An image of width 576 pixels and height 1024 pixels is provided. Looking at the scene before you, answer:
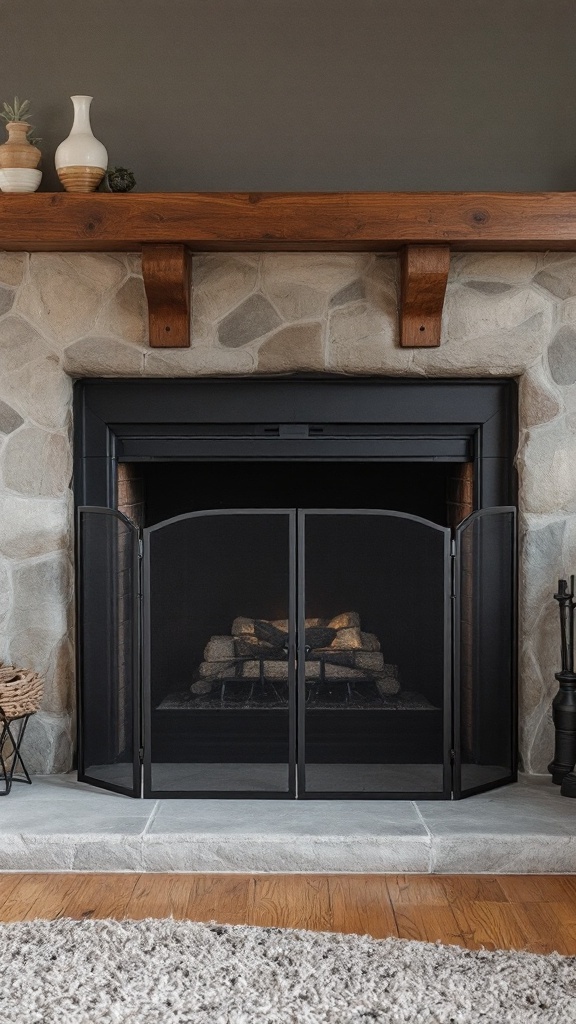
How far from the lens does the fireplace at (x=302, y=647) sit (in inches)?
113

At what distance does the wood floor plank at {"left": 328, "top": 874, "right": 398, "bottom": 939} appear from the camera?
2.28 m

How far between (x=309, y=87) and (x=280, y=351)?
2.57 feet

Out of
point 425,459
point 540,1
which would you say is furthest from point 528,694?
point 540,1

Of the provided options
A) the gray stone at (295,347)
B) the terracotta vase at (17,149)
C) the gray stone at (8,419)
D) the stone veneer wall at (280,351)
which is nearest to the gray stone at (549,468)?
the stone veneer wall at (280,351)

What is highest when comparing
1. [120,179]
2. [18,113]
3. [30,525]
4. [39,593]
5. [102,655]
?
[18,113]

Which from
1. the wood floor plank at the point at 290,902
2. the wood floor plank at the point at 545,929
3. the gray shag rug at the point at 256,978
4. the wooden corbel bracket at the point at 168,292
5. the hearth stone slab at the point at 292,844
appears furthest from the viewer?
the wooden corbel bracket at the point at 168,292

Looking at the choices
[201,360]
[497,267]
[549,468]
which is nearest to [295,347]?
[201,360]

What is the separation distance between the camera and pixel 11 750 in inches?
120

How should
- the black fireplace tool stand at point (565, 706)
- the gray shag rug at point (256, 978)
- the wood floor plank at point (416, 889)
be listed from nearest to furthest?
the gray shag rug at point (256, 978), the wood floor plank at point (416, 889), the black fireplace tool stand at point (565, 706)

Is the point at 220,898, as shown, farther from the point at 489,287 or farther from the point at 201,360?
the point at 489,287

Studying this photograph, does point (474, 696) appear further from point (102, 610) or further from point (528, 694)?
point (102, 610)

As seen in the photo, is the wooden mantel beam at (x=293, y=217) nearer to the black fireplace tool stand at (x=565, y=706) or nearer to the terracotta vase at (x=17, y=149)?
the terracotta vase at (x=17, y=149)

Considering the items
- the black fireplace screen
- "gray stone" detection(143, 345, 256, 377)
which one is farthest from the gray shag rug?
"gray stone" detection(143, 345, 256, 377)

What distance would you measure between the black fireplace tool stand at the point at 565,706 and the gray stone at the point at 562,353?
0.63m
